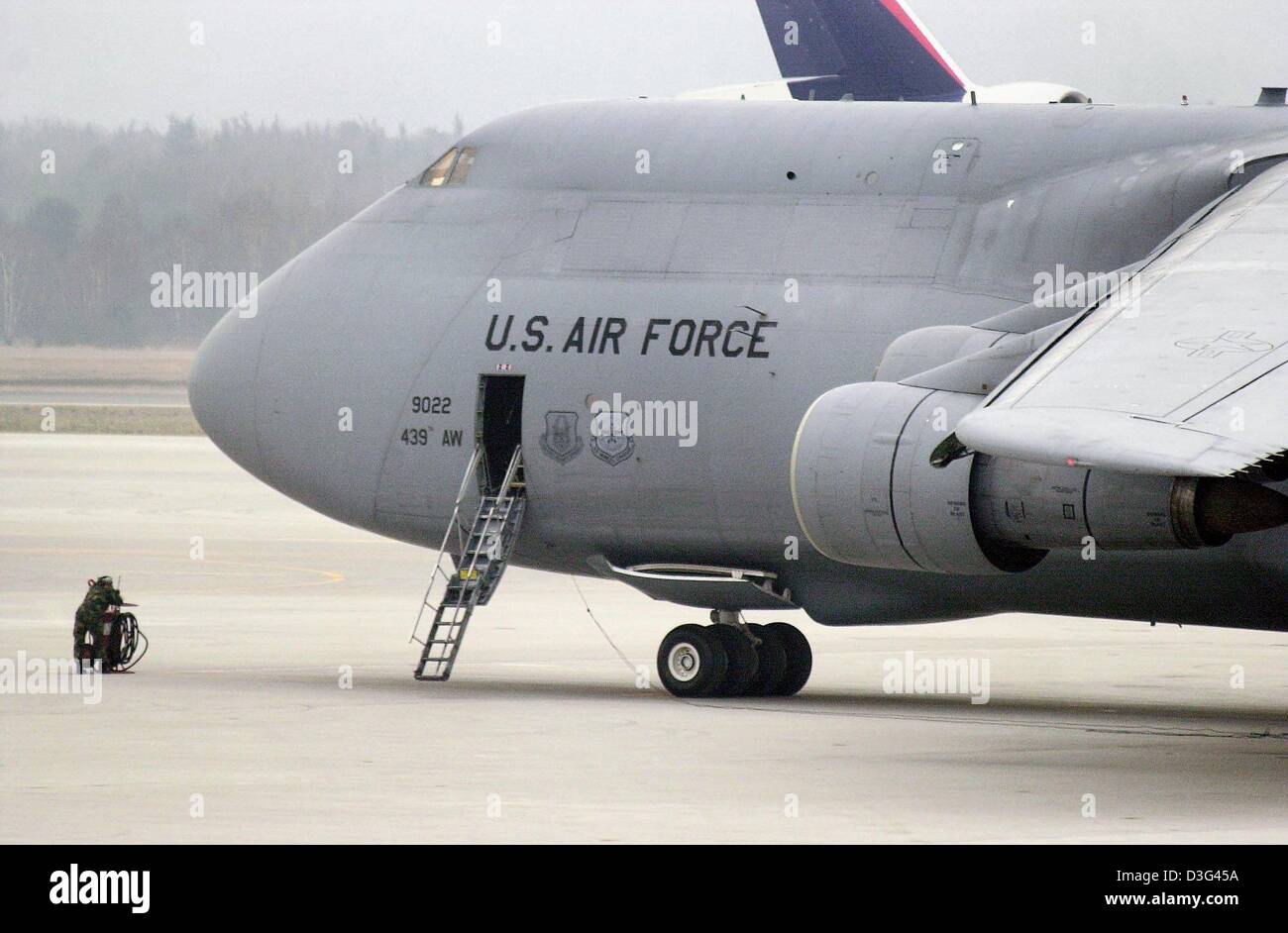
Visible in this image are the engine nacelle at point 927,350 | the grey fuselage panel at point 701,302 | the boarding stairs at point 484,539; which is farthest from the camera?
the boarding stairs at point 484,539

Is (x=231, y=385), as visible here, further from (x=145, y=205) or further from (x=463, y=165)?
(x=145, y=205)

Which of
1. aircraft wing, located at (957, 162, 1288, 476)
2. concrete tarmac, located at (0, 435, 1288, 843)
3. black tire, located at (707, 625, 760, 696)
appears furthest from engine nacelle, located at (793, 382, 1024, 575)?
black tire, located at (707, 625, 760, 696)

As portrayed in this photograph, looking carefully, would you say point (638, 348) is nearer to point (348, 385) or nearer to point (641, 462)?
point (641, 462)

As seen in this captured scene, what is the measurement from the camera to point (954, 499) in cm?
1648

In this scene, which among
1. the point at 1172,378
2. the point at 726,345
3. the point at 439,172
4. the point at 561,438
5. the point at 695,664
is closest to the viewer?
the point at 1172,378

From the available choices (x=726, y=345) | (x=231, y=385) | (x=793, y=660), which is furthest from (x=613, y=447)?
(x=231, y=385)

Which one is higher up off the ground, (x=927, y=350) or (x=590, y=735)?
(x=927, y=350)

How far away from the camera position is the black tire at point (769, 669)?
2297 cm

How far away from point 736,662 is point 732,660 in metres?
0.04

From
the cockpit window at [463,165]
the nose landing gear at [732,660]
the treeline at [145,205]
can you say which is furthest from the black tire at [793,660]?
the treeline at [145,205]

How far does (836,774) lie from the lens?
17156 millimetres

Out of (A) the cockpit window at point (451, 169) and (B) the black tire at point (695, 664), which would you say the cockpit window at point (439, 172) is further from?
(B) the black tire at point (695, 664)

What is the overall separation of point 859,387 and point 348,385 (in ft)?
23.7
